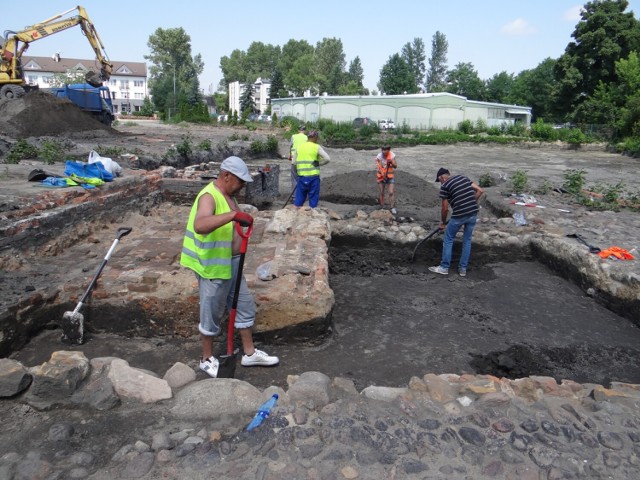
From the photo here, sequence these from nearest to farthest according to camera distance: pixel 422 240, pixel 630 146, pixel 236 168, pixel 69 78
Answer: pixel 236 168 < pixel 422 240 < pixel 630 146 < pixel 69 78

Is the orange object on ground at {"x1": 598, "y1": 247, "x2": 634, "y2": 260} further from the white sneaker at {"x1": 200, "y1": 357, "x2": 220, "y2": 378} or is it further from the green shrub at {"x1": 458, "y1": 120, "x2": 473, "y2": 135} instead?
the green shrub at {"x1": 458, "y1": 120, "x2": 473, "y2": 135}

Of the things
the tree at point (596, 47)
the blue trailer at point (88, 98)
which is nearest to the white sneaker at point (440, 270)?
the blue trailer at point (88, 98)

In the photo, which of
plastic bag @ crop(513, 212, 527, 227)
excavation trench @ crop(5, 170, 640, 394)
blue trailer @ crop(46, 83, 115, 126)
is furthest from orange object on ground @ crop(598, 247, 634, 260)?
blue trailer @ crop(46, 83, 115, 126)

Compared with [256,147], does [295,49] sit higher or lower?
higher

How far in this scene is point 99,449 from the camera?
2.40 m

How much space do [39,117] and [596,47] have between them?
117ft

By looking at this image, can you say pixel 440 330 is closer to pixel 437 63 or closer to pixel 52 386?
pixel 52 386

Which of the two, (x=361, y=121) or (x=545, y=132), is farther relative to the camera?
(x=361, y=121)

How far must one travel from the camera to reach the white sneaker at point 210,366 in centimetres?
348

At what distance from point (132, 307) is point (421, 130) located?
110 ft

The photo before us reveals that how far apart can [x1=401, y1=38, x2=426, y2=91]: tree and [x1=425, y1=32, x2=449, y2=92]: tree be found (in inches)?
55.1

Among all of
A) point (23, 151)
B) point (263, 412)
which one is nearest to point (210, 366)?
point (263, 412)

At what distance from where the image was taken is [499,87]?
6850cm

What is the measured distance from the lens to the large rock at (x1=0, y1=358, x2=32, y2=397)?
2689 millimetres
